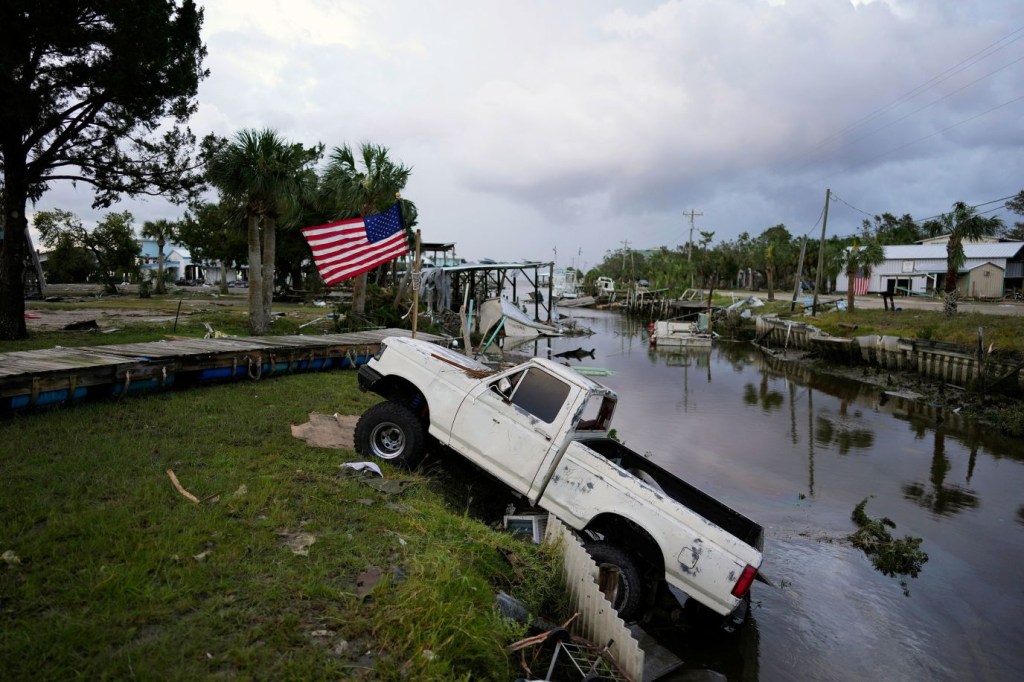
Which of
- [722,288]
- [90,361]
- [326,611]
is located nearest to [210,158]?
[90,361]

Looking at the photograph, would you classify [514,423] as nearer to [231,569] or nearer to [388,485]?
[388,485]

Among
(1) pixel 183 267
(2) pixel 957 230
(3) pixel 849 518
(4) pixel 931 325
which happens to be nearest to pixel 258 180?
(3) pixel 849 518

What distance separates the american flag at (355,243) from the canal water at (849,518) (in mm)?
7538

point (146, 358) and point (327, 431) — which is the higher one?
point (146, 358)

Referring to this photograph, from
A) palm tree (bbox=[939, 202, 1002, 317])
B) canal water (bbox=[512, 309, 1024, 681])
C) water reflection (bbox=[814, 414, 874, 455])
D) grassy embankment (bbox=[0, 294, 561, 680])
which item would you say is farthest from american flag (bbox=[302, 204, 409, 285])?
palm tree (bbox=[939, 202, 1002, 317])

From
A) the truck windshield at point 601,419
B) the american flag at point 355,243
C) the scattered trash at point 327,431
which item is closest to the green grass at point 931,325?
the truck windshield at point 601,419

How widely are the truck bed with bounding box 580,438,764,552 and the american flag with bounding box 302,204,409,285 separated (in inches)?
226

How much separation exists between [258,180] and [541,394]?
48.9ft

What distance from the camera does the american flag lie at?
10844mm

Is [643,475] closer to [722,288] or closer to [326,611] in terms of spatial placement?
[326,611]

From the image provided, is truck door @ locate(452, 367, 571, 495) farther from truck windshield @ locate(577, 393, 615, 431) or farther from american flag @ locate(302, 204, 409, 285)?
american flag @ locate(302, 204, 409, 285)

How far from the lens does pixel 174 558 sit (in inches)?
184

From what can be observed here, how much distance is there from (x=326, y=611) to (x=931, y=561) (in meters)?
9.28

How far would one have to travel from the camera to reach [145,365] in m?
9.97
